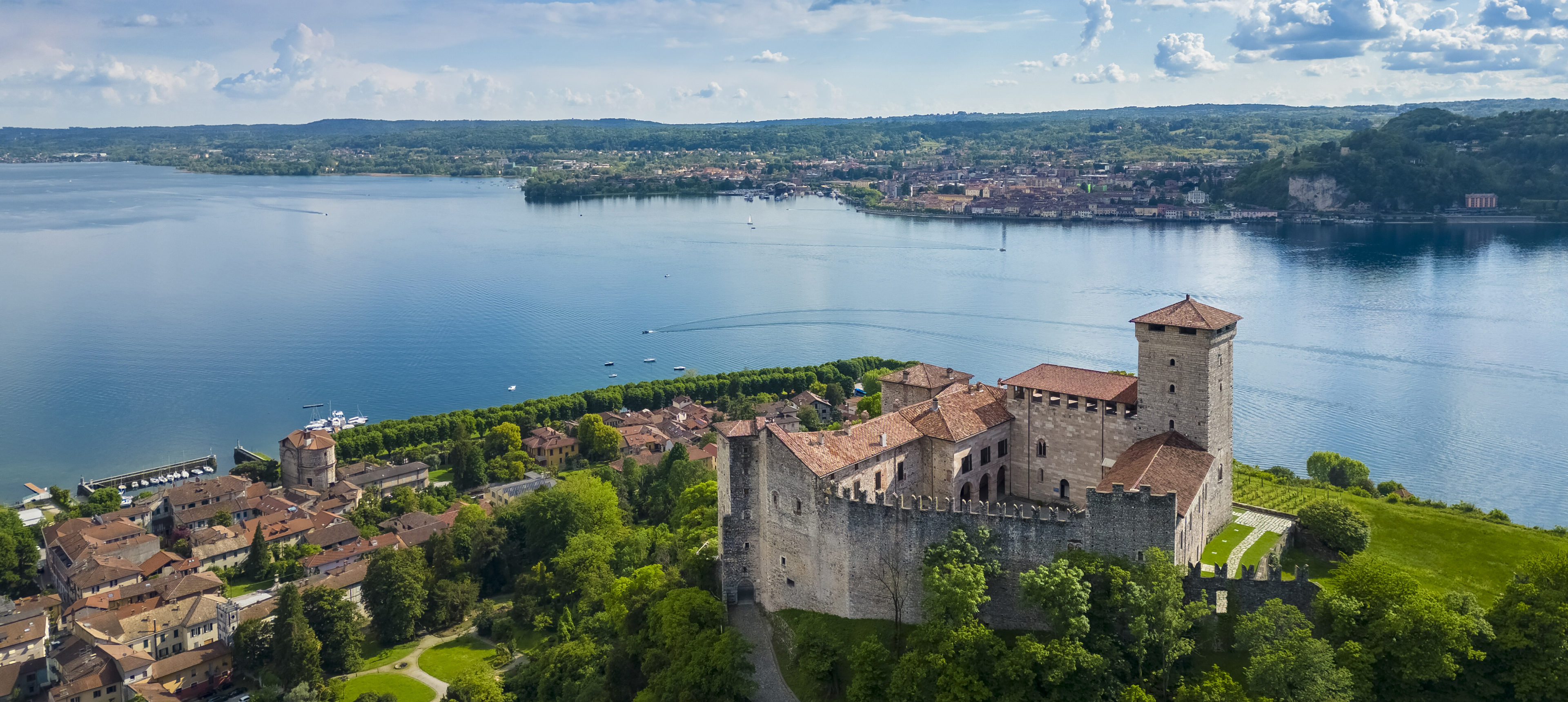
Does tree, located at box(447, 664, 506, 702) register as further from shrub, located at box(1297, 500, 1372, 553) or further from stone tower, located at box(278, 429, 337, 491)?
stone tower, located at box(278, 429, 337, 491)

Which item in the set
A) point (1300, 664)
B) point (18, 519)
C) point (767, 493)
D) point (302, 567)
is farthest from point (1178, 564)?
point (18, 519)

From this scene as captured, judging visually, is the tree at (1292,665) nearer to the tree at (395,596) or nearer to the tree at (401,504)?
the tree at (395,596)

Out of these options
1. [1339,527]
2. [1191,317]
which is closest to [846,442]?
[1191,317]

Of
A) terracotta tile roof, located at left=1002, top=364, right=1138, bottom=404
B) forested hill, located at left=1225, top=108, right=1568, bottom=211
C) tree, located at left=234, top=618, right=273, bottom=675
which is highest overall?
forested hill, located at left=1225, top=108, right=1568, bottom=211

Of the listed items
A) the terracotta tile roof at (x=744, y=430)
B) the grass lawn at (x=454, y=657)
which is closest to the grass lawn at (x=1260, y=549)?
the terracotta tile roof at (x=744, y=430)

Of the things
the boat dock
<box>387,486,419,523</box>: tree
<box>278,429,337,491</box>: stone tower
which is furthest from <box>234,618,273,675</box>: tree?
the boat dock

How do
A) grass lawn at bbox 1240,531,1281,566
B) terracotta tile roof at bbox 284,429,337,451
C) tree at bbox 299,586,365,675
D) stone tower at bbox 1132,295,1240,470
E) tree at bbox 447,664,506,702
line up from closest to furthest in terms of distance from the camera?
grass lawn at bbox 1240,531,1281,566 → stone tower at bbox 1132,295,1240,470 → tree at bbox 447,664,506,702 → tree at bbox 299,586,365,675 → terracotta tile roof at bbox 284,429,337,451
